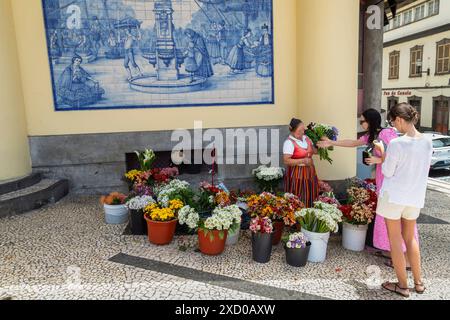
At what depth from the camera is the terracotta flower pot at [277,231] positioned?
13.9 ft

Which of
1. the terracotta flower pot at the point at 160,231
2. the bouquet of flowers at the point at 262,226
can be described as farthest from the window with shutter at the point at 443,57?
the terracotta flower pot at the point at 160,231

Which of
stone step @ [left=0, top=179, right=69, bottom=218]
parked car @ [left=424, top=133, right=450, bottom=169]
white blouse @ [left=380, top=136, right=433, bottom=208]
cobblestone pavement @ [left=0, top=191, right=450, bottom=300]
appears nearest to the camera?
white blouse @ [left=380, top=136, right=433, bottom=208]

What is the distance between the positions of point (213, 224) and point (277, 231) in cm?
86

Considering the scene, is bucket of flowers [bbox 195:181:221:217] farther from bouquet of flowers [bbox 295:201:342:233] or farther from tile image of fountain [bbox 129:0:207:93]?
tile image of fountain [bbox 129:0:207:93]

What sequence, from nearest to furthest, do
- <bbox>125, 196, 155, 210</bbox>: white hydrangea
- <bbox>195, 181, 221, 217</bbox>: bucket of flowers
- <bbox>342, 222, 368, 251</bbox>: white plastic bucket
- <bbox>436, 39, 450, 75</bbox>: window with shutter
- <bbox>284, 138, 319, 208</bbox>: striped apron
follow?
1. <bbox>342, 222, 368, 251</bbox>: white plastic bucket
2. <bbox>195, 181, 221, 217</bbox>: bucket of flowers
3. <bbox>125, 196, 155, 210</bbox>: white hydrangea
4. <bbox>284, 138, 319, 208</bbox>: striped apron
5. <bbox>436, 39, 450, 75</bbox>: window with shutter

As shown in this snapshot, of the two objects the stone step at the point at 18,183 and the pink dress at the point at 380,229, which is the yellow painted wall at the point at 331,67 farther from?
the stone step at the point at 18,183

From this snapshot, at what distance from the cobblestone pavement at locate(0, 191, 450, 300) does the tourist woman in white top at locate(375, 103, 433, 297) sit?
1.04 feet

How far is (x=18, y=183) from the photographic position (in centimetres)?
589

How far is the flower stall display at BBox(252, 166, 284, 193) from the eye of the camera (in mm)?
5443

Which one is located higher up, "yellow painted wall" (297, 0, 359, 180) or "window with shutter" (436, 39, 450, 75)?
"window with shutter" (436, 39, 450, 75)

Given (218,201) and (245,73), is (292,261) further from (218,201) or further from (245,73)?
(245,73)

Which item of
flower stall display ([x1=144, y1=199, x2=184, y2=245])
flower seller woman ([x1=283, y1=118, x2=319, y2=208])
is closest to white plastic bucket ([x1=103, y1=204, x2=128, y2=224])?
flower stall display ([x1=144, y1=199, x2=184, y2=245])

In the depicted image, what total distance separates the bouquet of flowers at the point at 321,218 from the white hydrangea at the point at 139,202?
1.92 meters

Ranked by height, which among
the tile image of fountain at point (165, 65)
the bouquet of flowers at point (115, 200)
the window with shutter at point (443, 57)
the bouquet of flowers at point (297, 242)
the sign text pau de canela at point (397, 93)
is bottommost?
the bouquet of flowers at point (297, 242)
